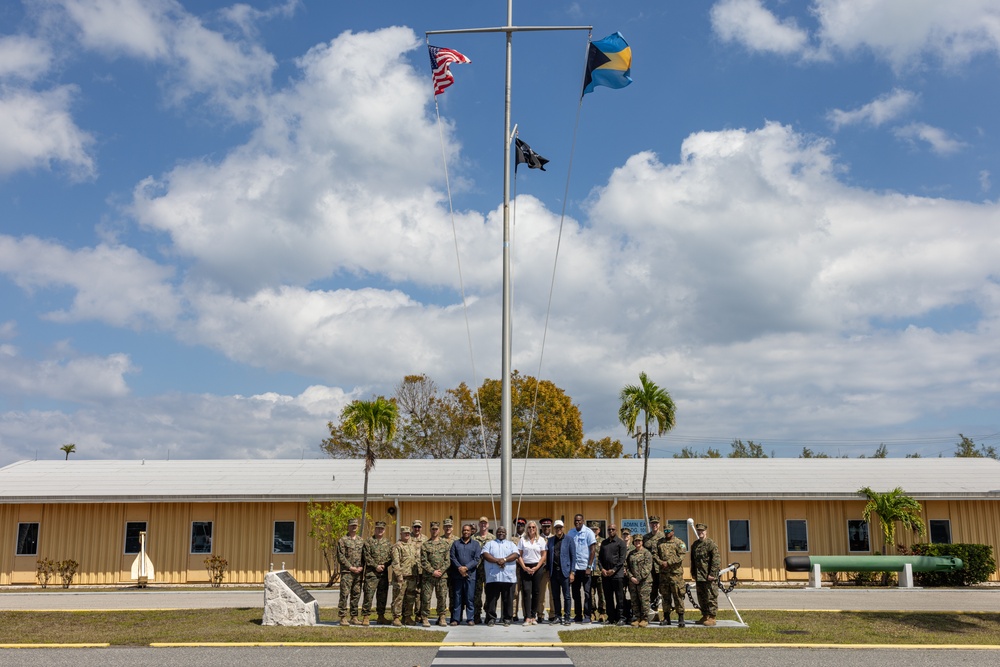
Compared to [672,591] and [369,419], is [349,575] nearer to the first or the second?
[672,591]

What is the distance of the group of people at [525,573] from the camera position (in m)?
14.2

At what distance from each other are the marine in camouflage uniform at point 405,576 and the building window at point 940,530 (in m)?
18.7

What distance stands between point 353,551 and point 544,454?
31666 mm

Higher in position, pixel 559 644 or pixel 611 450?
pixel 611 450

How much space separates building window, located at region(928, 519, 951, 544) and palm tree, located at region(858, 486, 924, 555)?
4.11 feet

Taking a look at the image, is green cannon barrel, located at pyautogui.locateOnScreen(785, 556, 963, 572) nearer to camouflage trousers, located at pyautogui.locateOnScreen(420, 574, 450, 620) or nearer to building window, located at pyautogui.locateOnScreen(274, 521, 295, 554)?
camouflage trousers, located at pyautogui.locateOnScreen(420, 574, 450, 620)

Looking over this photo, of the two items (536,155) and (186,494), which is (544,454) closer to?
(186,494)

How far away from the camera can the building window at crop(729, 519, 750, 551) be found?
26.8 metres

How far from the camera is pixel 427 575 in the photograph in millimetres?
14391

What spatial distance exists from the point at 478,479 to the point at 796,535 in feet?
31.1

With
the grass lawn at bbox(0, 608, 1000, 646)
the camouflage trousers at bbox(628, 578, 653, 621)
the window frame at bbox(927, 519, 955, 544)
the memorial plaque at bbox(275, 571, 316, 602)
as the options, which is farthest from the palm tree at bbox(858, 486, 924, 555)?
the memorial plaque at bbox(275, 571, 316, 602)

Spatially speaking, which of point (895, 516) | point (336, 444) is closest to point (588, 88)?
point (895, 516)

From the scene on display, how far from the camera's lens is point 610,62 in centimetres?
1683

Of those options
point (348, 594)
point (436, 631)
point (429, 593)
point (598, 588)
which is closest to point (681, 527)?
point (598, 588)
